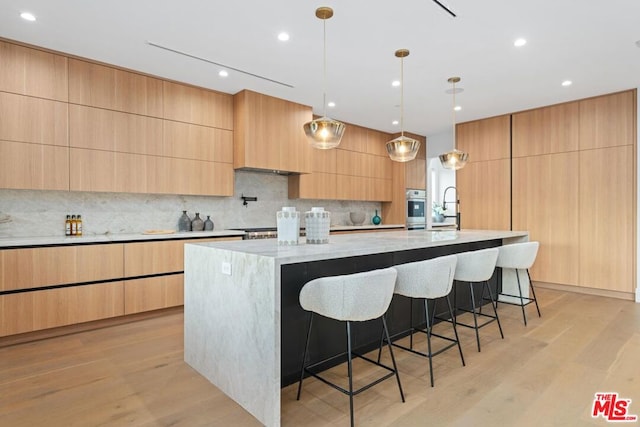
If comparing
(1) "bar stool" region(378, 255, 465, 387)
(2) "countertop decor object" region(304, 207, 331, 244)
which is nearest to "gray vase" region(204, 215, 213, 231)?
(2) "countertop decor object" region(304, 207, 331, 244)

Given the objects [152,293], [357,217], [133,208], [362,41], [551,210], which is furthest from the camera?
[357,217]

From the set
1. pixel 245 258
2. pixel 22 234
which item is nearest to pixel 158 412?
pixel 245 258

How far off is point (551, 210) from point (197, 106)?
17.1 feet

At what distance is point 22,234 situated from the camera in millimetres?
3602

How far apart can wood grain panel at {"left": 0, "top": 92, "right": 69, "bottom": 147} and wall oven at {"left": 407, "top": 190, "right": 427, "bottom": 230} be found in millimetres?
5687

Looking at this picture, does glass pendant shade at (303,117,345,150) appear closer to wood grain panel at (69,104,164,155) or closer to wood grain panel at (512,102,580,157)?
wood grain panel at (69,104,164,155)

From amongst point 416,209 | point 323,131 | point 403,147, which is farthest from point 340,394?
point 416,209

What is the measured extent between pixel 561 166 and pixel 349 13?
4124 mm

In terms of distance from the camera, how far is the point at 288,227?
243 centimetres

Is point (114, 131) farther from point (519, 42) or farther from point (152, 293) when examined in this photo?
point (519, 42)

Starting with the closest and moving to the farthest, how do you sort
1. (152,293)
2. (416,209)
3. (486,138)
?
(152,293), (486,138), (416,209)

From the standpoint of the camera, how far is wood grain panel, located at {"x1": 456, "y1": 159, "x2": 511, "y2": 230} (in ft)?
19.1

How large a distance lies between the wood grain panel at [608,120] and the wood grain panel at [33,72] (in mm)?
6411

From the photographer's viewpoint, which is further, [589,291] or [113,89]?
[589,291]
